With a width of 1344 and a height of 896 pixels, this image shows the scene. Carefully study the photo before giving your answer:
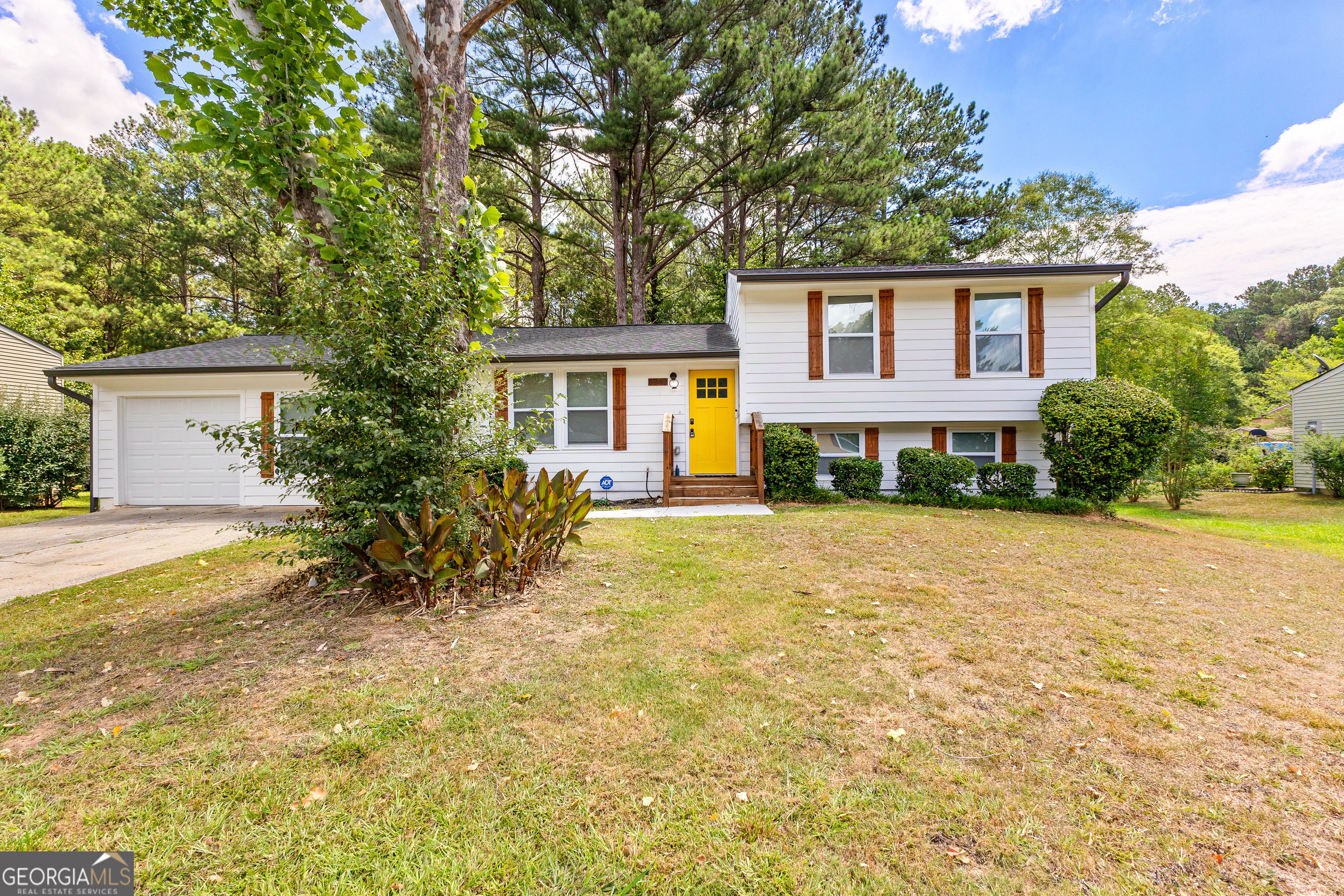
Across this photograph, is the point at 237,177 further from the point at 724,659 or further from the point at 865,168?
the point at 724,659

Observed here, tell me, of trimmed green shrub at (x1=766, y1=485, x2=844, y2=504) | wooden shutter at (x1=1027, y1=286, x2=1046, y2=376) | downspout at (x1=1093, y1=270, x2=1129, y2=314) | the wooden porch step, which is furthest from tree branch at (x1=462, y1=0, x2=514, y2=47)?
downspout at (x1=1093, y1=270, x2=1129, y2=314)

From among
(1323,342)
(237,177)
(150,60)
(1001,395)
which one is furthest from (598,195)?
(1323,342)

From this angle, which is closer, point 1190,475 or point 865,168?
point 1190,475

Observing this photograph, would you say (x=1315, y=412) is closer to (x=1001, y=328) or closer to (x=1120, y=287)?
(x=1120, y=287)

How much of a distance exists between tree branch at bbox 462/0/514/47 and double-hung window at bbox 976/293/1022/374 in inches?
339

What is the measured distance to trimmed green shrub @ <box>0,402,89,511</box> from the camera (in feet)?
32.9

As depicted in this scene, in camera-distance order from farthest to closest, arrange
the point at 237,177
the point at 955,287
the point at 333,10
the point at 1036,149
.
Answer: the point at 1036,149 < the point at 237,177 < the point at 955,287 < the point at 333,10

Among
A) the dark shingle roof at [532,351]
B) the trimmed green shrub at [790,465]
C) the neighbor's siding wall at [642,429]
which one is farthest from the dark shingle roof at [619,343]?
the trimmed green shrub at [790,465]

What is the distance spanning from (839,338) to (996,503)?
389cm

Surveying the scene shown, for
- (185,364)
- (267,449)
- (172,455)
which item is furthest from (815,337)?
(172,455)

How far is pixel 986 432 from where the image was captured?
956 centimetres

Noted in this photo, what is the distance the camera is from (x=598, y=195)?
17.8 m

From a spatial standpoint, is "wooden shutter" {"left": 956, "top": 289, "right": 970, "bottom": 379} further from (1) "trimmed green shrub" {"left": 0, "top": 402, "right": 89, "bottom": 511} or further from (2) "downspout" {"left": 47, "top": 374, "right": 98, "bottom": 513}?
(1) "trimmed green shrub" {"left": 0, "top": 402, "right": 89, "bottom": 511}

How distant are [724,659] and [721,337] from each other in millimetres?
8434
